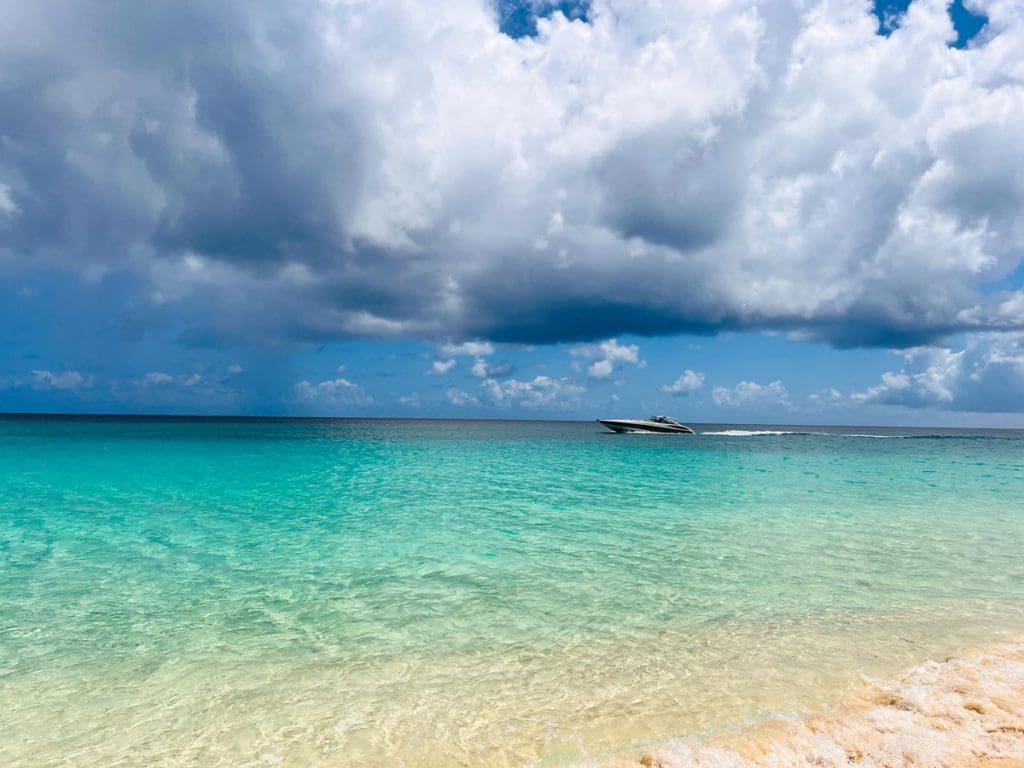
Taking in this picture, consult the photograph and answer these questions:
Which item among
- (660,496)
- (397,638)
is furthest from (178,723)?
(660,496)

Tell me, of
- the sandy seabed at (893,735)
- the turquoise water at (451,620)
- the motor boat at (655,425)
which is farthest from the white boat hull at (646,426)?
the sandy seabed at (893,735)

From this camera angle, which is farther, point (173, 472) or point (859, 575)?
point (173, 472)

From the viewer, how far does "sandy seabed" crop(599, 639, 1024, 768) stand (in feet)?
15.1

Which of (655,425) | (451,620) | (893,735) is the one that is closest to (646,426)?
(655,425)

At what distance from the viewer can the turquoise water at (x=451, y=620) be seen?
18.3ft

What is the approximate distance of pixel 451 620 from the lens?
28.0ft

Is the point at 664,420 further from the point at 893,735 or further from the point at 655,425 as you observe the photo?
the point at 893,735

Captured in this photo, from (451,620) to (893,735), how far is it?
550 cm

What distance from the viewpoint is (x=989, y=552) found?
1323 centimetres

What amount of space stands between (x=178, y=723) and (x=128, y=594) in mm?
5092

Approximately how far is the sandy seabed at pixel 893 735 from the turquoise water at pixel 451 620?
0.42m

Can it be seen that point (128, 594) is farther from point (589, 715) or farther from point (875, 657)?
point (875, 657)

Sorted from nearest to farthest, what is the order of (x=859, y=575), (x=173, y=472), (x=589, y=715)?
1. (x=589, y=715)
2. (x=859, y=575)
3. (x=173, y=472)

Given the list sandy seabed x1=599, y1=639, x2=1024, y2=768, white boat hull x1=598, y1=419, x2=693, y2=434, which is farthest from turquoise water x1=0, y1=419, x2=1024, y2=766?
white boat hull x1=598, y1=419, x2=693, y2=434
